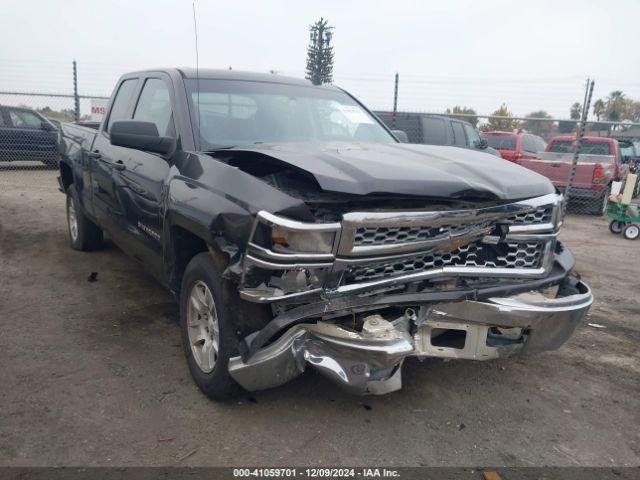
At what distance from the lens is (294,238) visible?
244 cm

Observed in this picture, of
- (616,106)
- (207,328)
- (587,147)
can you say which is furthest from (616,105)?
(207,328)

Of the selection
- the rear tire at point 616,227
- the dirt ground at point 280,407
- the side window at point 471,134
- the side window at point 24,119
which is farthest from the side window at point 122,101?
the side window at point 24,119

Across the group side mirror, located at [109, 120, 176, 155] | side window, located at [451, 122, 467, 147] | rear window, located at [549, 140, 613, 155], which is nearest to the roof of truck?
side mirror, located at [109, 120, 176, 155]

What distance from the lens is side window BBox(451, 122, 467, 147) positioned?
36.4 feet

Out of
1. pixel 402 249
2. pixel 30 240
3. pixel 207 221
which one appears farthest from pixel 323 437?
pixel 30 240

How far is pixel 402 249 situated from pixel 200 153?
4.58 feet

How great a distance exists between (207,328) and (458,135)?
926 centimetres

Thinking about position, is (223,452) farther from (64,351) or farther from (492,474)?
(64,351)

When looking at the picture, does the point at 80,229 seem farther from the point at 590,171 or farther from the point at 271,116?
the point at 590,171

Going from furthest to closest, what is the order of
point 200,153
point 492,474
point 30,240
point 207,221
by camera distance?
point 30,240, point 200,153, point 207,221, point 492,474

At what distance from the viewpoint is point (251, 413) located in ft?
9.80

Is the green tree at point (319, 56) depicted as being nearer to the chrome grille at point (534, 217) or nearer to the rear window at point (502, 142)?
the chrome grille at point (534, 217)

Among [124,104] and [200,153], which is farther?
Result: [124,104]

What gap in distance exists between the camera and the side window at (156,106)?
3.72 metres
